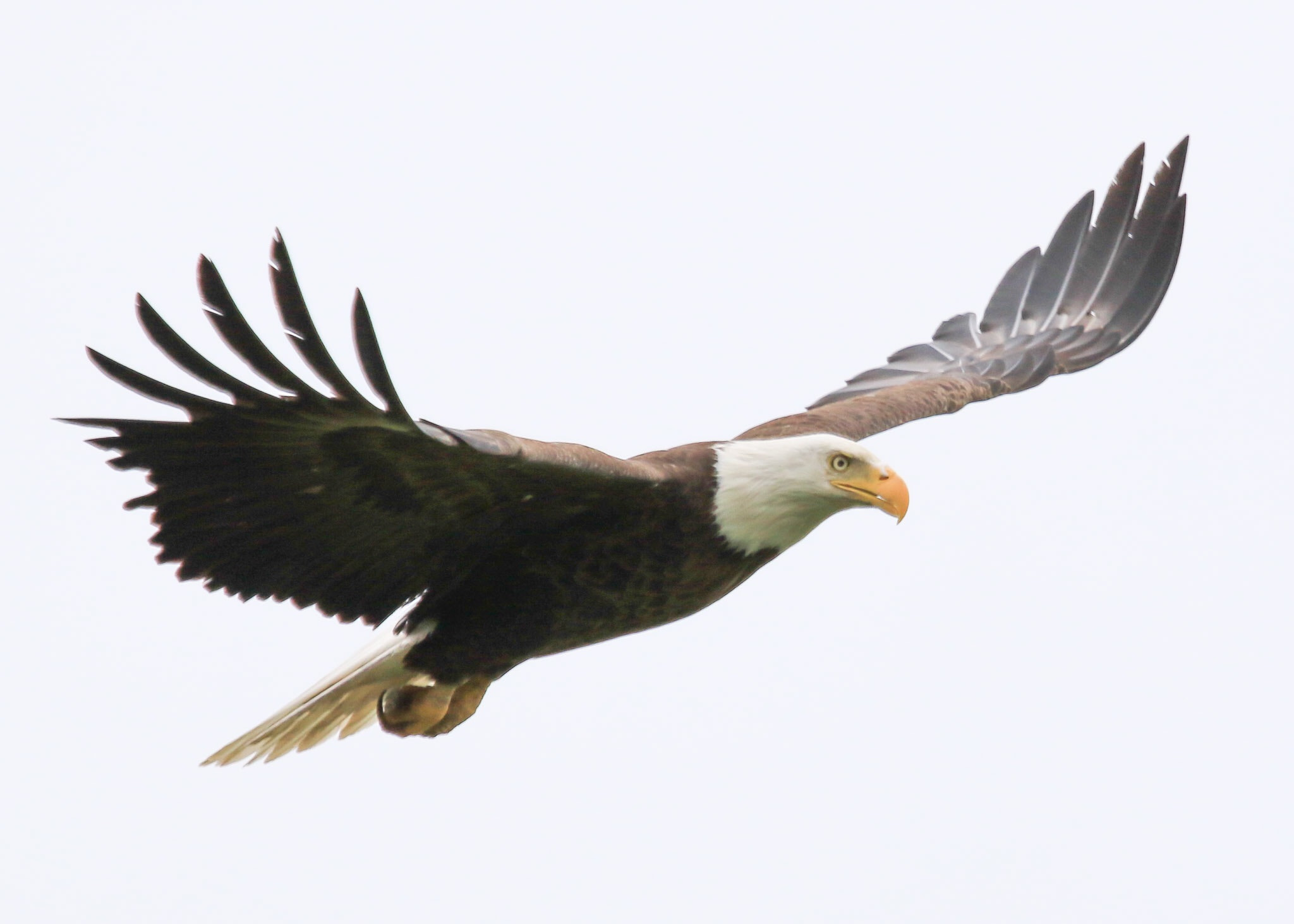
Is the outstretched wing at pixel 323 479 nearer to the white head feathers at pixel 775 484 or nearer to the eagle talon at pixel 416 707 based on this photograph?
the white head feathers at pixel 775 484

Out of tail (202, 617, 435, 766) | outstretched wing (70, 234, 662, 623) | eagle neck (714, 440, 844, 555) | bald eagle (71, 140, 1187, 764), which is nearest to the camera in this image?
outstretched wing (70, 234, 662, 623)

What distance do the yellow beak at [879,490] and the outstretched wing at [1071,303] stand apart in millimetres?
2022

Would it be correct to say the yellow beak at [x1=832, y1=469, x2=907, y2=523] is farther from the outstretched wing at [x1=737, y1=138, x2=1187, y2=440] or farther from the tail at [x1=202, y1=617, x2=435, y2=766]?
the outstretched wing at [x1=737, y1=138, x2=1187, y2=440]

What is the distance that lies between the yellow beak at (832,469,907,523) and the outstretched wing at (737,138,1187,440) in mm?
2022

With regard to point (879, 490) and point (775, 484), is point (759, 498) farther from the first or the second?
point (879, 490)

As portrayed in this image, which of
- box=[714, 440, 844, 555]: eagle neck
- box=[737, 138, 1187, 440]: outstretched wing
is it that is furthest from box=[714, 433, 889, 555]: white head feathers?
box=[737, 138, 1187, 440]: outstretched wing

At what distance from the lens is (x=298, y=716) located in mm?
7023

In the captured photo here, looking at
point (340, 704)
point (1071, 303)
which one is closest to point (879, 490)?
point (340, 704)

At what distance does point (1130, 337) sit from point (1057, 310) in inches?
17.1

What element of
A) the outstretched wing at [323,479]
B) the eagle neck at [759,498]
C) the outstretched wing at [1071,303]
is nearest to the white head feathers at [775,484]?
the eagle neck at [759,498]

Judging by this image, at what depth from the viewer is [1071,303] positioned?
366 inches

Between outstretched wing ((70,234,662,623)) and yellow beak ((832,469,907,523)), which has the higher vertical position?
outstretched wing ((70,234,662,623))

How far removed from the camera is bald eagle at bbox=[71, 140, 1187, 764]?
17.2 feet

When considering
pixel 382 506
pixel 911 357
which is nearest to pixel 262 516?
pixel 382 506
